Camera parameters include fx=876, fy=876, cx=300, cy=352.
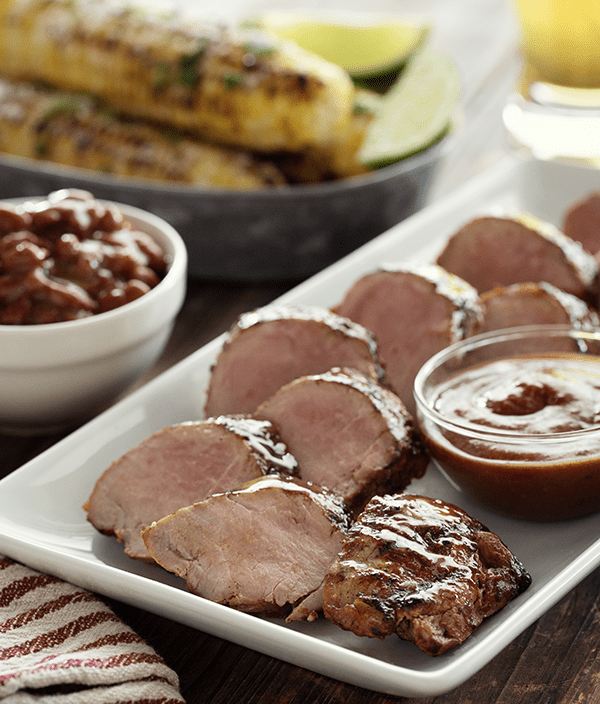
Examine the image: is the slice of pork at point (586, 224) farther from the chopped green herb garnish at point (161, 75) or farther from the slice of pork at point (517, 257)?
the chopped green herb garnish at point (161, 75)

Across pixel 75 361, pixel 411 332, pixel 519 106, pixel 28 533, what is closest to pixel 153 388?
pixel 75 361

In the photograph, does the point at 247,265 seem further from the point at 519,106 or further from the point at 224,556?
the point at 224,556

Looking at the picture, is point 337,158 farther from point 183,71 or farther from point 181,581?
point 181,581

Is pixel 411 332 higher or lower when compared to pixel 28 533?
higher

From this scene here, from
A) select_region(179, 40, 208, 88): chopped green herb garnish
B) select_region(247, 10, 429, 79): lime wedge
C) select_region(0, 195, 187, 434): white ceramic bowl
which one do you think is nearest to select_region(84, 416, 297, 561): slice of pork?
select_region(0, 195, 187, 434): white ceramic bowl

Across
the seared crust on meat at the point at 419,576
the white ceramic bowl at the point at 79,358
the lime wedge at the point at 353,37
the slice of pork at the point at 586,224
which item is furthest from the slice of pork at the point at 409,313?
the lime wedge at the point at 353,37
